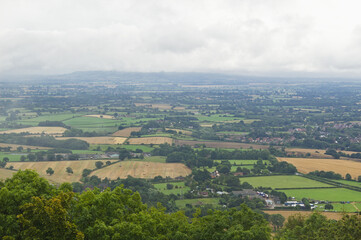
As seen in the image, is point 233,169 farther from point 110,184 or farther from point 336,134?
point 336,134

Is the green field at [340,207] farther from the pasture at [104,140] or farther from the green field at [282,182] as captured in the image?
the pasture at [104,140]

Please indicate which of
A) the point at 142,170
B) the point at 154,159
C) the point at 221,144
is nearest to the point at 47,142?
the point at 154,159

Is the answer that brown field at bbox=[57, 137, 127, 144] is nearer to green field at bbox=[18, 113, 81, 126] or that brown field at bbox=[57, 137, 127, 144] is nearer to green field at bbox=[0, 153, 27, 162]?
green field at bbox=[0, 153, 27, 162]

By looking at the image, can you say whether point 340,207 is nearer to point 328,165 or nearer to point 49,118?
→ point 328,165

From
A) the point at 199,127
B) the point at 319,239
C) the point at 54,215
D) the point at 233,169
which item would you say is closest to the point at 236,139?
the point at 199,127

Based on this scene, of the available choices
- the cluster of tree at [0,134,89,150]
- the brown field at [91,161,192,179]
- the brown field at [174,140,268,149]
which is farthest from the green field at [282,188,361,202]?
the cluster of tree at [0,134,89,150]

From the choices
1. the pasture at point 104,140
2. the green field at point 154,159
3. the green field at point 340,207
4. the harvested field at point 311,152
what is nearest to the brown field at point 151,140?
the pasture at point 104,140
